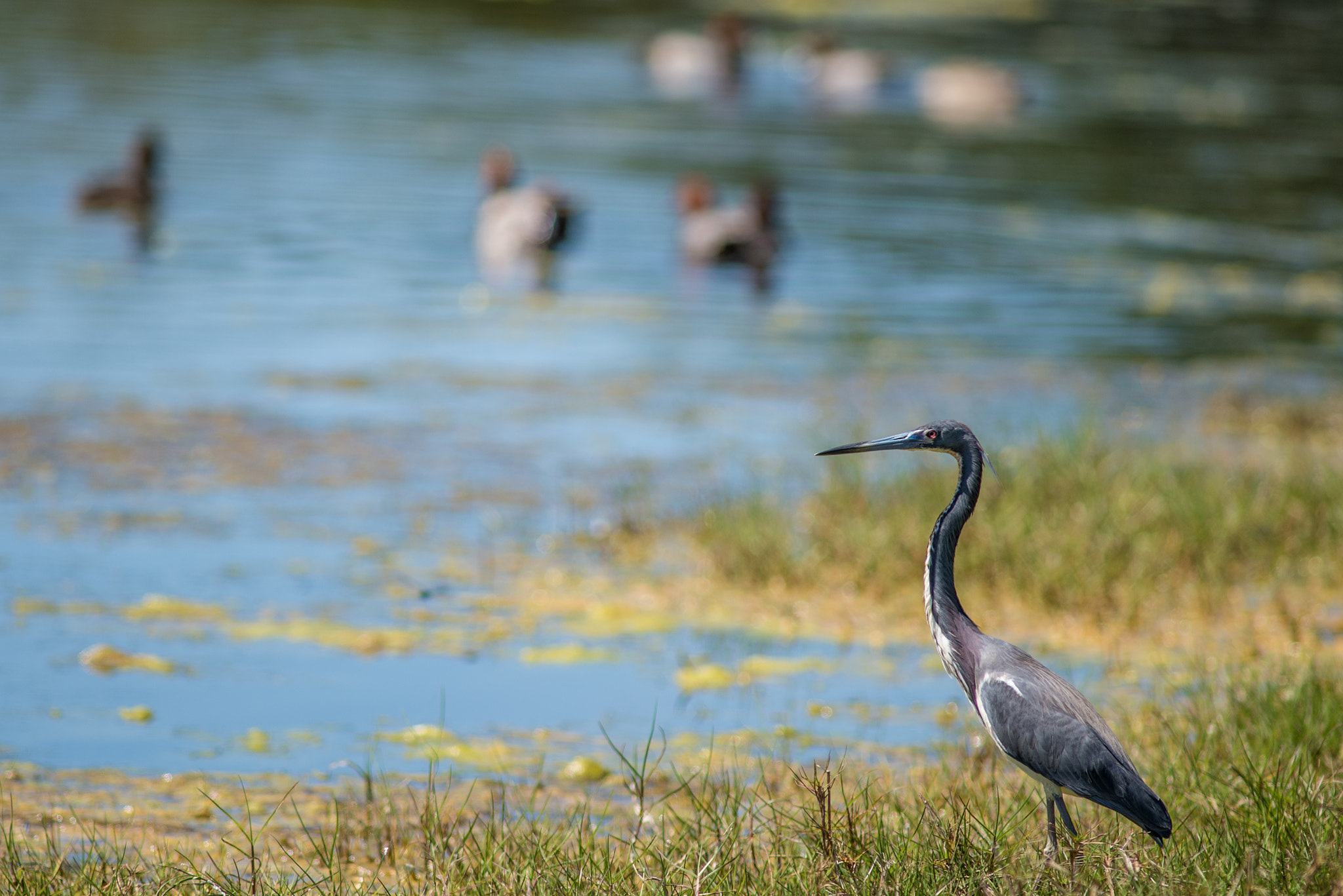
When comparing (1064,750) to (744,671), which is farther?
(744,671)

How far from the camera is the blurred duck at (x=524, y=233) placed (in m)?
16.7

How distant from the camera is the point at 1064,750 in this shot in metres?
4.46

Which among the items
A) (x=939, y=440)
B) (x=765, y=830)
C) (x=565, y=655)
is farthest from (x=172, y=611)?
(x=939, y=440)

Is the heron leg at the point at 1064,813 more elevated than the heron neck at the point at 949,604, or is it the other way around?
the heron neck at the point at 949,604

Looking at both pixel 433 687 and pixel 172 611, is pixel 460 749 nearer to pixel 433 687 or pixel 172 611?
pixel 433 687

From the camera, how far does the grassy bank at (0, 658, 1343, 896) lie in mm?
4277

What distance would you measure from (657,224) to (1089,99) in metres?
15.3

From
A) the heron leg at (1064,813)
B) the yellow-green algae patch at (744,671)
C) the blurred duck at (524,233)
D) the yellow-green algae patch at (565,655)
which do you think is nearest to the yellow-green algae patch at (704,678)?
the yellow-green algae patch at (744,671)

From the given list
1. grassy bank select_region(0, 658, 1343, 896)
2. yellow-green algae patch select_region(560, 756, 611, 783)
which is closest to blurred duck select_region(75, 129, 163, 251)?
yellow-green algae patch select_region(560, 756, 611, 783)

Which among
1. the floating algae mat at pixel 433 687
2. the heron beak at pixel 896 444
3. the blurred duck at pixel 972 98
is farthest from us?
the blurred duck at pixel 972 98

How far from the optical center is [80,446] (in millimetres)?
9852

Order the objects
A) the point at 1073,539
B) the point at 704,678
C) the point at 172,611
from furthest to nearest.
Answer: the point at 1073,539 → the point at 172,611 → the point at 704,678

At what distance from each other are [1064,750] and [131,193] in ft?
48.7

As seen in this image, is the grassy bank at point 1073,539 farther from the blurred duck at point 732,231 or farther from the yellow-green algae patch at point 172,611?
the blurred duck at point 732,231
